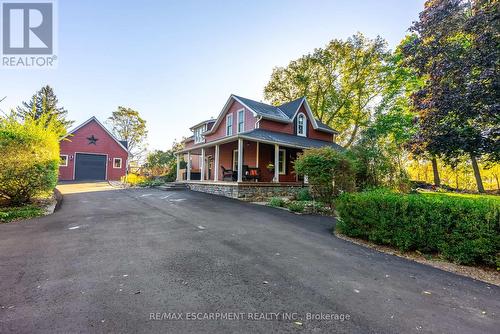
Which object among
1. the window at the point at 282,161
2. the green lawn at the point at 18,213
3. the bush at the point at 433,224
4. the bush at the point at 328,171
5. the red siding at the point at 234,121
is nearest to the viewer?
the bush at the point at 433,224

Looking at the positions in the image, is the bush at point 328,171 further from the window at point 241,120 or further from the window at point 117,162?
the window at point 117,162

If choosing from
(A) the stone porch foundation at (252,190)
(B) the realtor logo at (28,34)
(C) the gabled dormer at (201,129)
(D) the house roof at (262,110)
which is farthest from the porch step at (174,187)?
(B) the realtor logo at (28,34)

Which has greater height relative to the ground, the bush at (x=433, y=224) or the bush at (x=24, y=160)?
the bush at (x=24, y=160)

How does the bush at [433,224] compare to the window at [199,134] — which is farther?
the window at [199,134]

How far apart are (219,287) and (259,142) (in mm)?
11810

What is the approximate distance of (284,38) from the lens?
41.2 feet

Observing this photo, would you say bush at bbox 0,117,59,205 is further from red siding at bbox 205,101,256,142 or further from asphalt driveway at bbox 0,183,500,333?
red siding at bbox 205,101,256,142

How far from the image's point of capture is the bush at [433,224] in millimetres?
3842

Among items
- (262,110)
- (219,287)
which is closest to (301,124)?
(262,110)

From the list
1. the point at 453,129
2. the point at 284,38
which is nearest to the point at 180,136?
the point at 284,38

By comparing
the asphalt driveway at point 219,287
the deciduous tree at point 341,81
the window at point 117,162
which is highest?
the deciduous tree at point 341,81

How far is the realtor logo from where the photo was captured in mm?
8070

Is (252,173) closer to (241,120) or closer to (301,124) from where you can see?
(241,120)

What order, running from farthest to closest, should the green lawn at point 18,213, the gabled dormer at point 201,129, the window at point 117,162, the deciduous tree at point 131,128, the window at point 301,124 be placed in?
the deciduous tree at point 131,128 → the window at point 117,162 → the gabled dormer at point 201,129 → the window at point 301,124 → the green lawn at point 18,213
